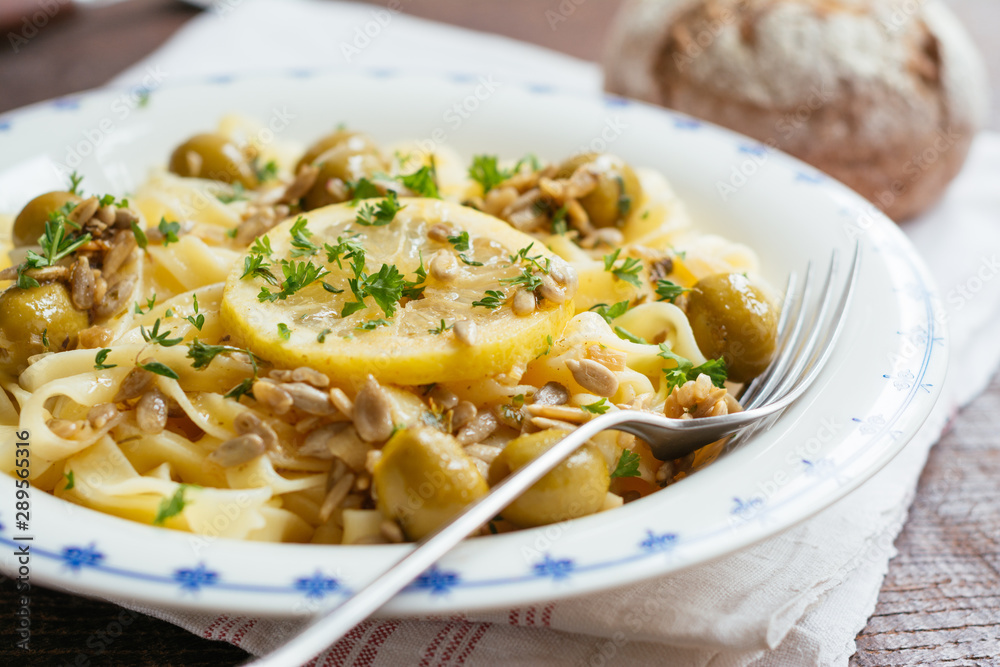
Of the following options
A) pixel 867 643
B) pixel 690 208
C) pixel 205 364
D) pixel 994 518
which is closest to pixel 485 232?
pixel 205 364

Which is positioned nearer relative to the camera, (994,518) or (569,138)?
(994,518)

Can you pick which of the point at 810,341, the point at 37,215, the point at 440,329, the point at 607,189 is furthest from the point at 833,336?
the point at 37,215

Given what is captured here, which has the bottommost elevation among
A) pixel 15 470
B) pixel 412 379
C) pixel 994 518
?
pixel 15 470

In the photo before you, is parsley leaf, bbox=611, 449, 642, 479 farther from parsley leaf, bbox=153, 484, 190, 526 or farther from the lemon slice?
parsley leaf, bbox=153, 484, 190, 526

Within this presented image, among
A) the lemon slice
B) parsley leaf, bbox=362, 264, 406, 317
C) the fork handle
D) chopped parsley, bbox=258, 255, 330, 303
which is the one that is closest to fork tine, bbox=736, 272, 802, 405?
the lemon slice

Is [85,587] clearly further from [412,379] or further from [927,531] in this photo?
[927,531]
